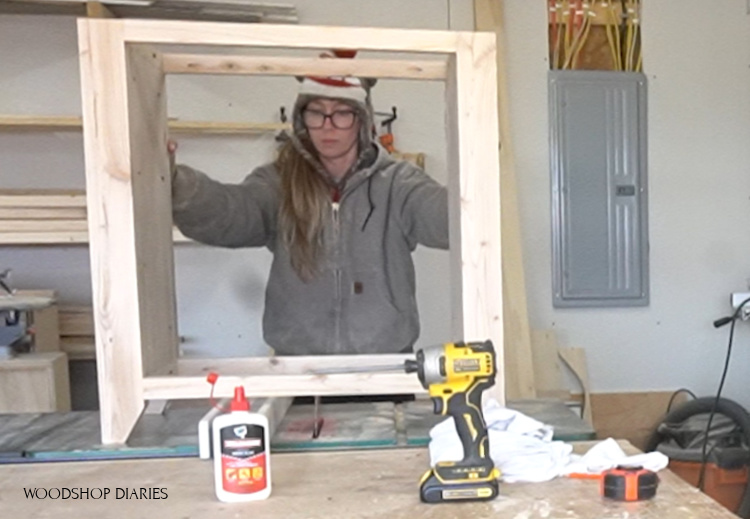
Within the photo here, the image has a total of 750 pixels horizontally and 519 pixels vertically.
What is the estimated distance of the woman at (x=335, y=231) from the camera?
162cm

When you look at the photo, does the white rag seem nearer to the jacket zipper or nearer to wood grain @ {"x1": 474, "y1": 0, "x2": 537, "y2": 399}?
the jacket zipper

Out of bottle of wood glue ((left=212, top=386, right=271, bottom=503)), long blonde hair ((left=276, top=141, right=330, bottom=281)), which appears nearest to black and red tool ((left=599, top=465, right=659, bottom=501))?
bottle of wood glue ((left=212, top=386, right=271, bottom=503))

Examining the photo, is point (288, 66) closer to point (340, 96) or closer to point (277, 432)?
point (340, 96)

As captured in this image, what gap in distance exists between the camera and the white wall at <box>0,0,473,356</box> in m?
2.50

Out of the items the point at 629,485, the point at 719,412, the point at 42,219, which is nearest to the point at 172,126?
the point at 42,219

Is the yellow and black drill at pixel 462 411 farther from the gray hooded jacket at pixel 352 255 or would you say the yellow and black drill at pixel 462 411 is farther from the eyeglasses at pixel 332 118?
the eyeglasses at pixel 332 118

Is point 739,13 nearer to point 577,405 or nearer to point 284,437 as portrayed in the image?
point 577,405

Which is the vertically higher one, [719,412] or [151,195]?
[151,195]

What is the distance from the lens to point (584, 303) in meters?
2.70

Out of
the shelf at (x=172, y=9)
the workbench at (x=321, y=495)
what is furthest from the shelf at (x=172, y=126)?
the workbench at (x=321, y=495)

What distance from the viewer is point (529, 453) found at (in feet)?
3.00

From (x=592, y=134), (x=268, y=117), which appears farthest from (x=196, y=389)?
(x=592, y=134)

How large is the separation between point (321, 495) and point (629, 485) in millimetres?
406

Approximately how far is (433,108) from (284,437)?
1.87 metres
